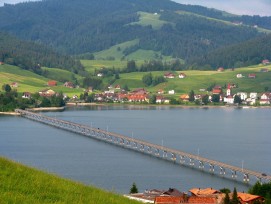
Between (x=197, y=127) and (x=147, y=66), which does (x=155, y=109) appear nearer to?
(x=197, y=127)

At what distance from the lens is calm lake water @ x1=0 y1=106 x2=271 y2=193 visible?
25.5 meters

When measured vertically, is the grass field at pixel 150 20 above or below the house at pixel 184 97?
above

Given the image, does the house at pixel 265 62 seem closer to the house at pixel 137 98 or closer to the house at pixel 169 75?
the house at pixel 169 75

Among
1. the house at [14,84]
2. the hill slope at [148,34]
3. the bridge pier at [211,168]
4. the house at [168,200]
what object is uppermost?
the hill slope at [148,34]

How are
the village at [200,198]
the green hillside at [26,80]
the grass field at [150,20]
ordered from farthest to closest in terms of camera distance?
the grass field at [150,20], the green hillside at [26,80], the village at [200,198]

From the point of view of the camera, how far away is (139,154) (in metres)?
35.0

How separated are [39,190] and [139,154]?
29.2 meters

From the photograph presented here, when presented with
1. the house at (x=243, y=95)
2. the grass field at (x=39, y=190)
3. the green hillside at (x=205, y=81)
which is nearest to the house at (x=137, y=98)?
the green hillside at (x=205, y=81)

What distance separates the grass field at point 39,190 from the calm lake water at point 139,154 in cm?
1460

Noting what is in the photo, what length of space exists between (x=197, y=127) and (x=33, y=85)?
37.7 metres

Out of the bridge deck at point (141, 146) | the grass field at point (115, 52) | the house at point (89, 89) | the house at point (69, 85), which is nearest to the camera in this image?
the bridge deck at point (141, 146)

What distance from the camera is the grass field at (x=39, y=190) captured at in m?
5.52

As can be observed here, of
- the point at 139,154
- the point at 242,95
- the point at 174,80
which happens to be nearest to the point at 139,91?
the point at 174,80

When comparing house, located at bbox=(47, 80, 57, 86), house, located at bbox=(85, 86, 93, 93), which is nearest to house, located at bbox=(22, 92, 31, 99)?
house, located at bbox=(47, 80, 57, 86)
